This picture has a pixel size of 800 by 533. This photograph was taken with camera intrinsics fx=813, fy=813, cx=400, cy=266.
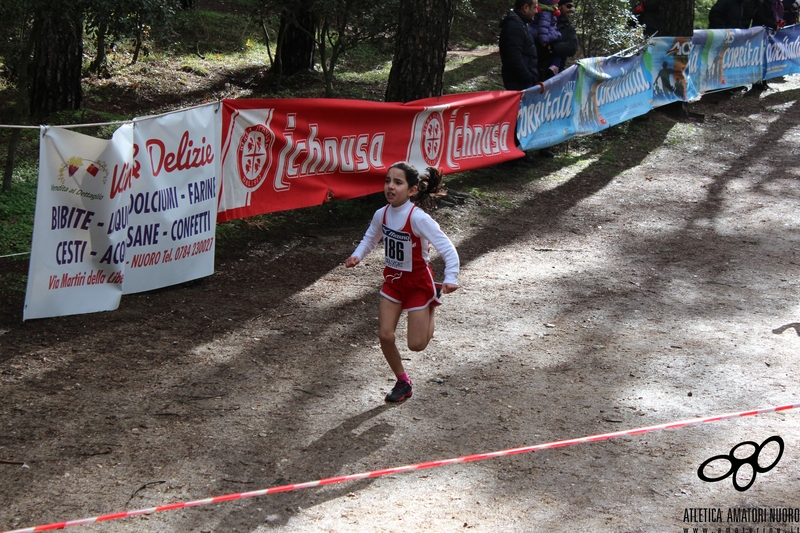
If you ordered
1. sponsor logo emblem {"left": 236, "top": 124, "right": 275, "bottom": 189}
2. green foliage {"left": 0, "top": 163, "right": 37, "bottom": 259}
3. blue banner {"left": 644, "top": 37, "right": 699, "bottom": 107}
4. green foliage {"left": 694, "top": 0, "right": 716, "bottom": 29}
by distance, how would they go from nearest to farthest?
1. green foliage {"left": 0, "top": 163, "right": 37, "bottom": 259}
2. sponsor logo emblem {"left": 236, "top": 124, "right": 275, "bottom": 189}
3. blue banner {"left": 644, "top": 37, "right": 699, "bottom": 107}
4. green foliage {"left": 694, "top": 0, "right": 716, "bottom": 29}

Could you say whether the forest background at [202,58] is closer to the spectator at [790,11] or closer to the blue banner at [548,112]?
the blue banner at [548,112]

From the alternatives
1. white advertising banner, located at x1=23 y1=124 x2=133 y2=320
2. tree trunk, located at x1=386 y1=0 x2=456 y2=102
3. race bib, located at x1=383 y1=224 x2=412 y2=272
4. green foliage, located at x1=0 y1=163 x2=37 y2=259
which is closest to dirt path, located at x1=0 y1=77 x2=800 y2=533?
white advertising banner, located at x1=23 y1=124 x2=133 y2=320

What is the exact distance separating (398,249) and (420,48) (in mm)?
5673

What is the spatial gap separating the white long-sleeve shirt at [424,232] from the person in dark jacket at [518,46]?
7.01 m

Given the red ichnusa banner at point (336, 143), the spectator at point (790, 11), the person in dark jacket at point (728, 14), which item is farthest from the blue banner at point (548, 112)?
the spectator at point (790, 11)

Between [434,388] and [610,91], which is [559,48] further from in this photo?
[434,388]

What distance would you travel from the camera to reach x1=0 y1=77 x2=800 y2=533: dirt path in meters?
4.53

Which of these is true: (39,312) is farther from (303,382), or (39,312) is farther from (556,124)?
(556,124)

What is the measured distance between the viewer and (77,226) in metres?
6.68

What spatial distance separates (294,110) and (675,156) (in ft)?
27.5

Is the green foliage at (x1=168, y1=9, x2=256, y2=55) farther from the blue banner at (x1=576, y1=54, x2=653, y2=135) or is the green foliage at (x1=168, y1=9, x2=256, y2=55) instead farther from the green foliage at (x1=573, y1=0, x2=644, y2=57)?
the blue banner at (x1=576, y1=54, x2=653, y2=135)

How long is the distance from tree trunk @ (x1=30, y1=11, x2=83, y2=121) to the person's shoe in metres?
8.22

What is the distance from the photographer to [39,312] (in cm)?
659

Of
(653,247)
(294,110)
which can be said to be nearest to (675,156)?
(653,247)
